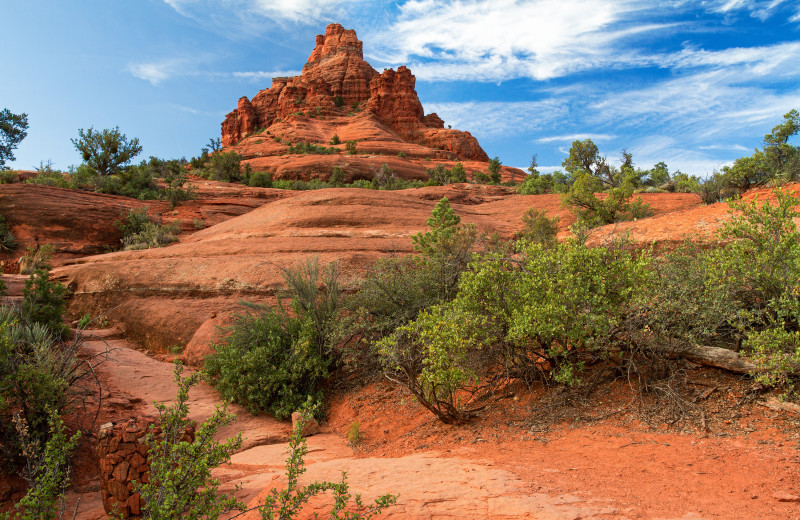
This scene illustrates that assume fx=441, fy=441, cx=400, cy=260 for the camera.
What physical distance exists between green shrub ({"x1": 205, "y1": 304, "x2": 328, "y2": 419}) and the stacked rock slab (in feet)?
9.83

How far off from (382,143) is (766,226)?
180 ft

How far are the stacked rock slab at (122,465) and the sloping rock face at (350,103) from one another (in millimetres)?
63097

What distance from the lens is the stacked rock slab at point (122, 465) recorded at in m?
4.58

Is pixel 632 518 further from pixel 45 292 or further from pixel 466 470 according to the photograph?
pixel 45 292

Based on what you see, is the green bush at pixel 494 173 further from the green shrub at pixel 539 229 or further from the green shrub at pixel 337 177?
the green shrub at pixel 539 229

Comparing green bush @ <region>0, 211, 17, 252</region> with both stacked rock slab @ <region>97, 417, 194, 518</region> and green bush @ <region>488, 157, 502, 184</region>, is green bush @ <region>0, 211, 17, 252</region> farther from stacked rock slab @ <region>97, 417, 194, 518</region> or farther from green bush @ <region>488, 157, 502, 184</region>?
green bush @ <region>488, 157, 502, 184</region>

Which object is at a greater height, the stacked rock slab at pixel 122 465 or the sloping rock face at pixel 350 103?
the sloping rock face at pixel 350 103

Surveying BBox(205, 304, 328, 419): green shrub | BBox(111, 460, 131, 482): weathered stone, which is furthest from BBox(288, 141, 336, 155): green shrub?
BBox(111, 460, 131, 482): weathered stone

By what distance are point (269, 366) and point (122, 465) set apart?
3.54 meters

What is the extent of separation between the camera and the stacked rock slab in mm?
4578

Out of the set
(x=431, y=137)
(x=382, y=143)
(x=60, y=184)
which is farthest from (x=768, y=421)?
(x=431, y=137)

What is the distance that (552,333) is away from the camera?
5.55 meters

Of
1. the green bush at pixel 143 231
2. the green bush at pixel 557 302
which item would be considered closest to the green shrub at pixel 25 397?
the green bush at pixel 557 302

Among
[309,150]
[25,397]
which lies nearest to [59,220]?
[25,397]
